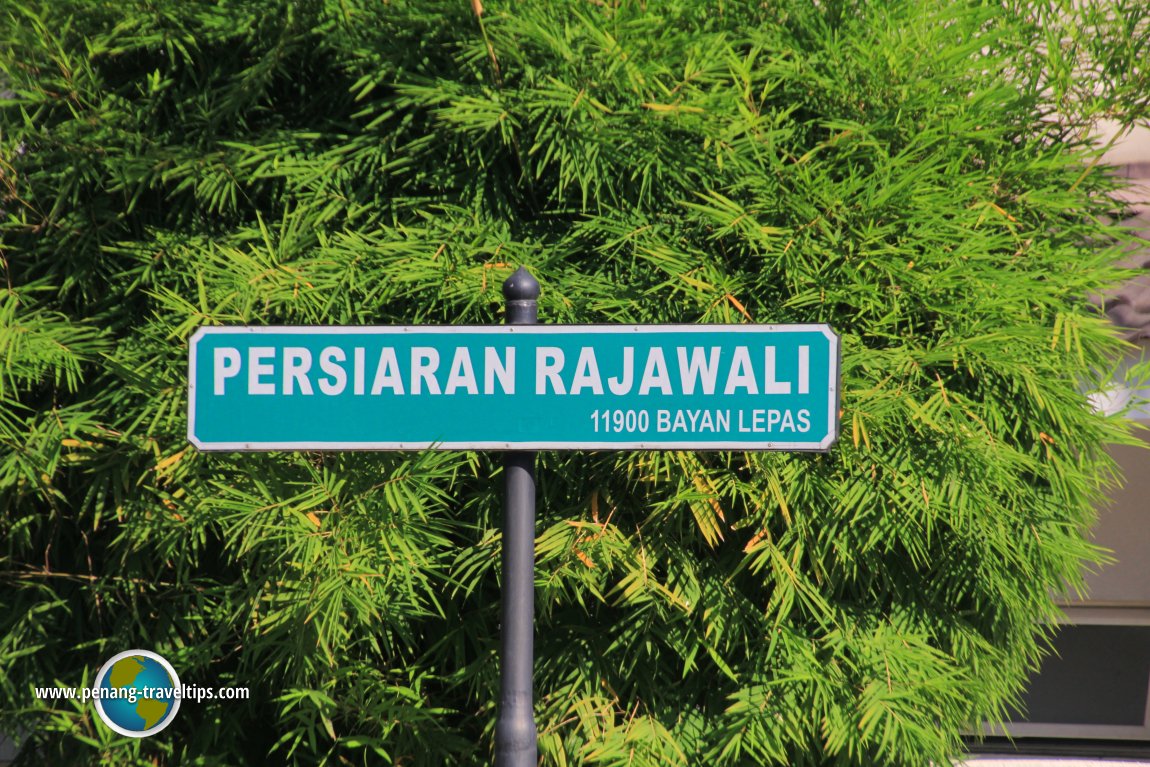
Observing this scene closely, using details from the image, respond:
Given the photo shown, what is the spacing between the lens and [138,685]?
1957mm

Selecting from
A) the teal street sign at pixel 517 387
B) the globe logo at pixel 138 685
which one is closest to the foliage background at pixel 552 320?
the globe logo at pixel 138 685

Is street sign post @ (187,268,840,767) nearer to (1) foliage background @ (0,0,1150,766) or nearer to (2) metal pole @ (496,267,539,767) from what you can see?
(2) metal pole @ (496,267,539,767)

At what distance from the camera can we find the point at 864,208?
1.95m

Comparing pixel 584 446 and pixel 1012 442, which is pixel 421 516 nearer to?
pixel 584 446

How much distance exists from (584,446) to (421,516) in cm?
61

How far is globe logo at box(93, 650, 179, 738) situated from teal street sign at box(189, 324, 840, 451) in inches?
33.5

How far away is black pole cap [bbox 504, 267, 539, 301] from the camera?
1354 millimetres

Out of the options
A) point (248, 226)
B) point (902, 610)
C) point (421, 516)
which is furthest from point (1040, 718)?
point (248, 226)

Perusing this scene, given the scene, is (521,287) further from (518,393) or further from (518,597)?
(518,597)

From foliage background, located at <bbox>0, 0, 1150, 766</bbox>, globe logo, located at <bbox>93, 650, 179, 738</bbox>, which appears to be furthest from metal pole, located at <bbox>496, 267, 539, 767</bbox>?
globe logo, located at <bbox>93, 650, 179, 738</bbox>

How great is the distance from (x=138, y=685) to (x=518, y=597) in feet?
3.52

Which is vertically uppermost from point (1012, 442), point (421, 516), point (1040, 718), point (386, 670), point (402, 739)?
point (1012, 442)

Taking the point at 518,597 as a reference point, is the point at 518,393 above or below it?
above

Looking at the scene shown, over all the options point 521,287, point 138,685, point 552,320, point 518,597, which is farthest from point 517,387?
point 138,685
